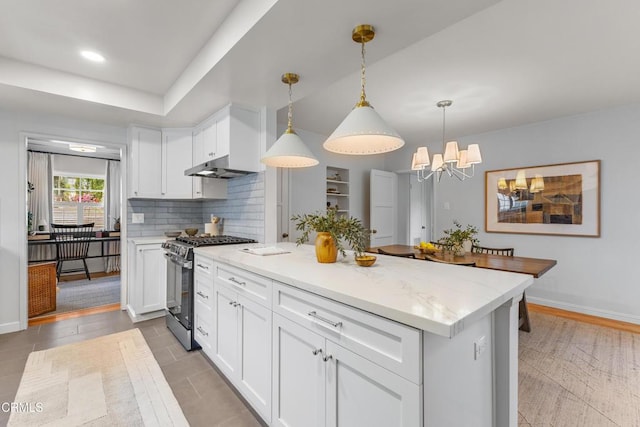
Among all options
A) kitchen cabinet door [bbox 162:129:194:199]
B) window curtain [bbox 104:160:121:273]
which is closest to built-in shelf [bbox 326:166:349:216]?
kitchen cabinet door [bbox 162:129:194:199]

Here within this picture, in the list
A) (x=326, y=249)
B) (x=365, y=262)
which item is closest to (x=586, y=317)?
(x=365, y=262)

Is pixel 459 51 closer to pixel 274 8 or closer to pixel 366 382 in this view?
pixel 274 8

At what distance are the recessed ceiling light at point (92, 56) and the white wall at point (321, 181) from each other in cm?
242

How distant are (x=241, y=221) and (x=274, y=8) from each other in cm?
221

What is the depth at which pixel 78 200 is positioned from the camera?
585 cm

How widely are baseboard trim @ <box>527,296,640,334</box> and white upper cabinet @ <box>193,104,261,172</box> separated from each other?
413cm

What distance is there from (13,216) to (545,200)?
6.34m

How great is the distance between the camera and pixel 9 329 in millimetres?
2979

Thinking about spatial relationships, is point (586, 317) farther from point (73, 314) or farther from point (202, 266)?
point (73, 314)

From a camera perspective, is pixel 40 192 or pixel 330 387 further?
pixel 40 192

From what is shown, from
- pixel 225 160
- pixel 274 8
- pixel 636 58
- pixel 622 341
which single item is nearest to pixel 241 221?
pixel 225 160

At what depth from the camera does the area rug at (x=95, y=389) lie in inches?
68.6

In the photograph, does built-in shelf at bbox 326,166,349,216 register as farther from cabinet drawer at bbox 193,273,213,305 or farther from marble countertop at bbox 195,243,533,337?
marble countertop at bbox 195,243,533,337

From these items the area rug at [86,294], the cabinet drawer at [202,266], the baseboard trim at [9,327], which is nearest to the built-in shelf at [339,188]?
the cabinet drawer at [202,266]
